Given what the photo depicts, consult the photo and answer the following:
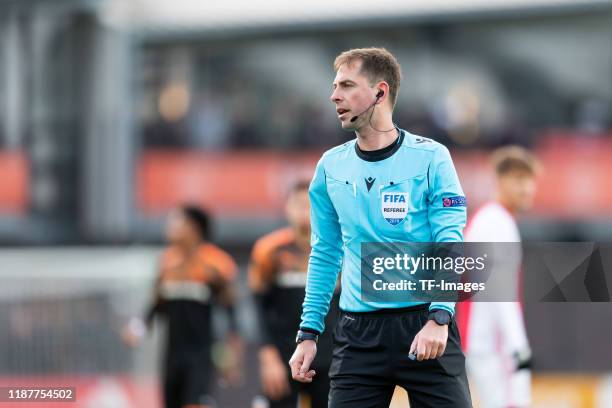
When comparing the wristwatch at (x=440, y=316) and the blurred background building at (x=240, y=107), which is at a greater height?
the blurred background building at (x=240, y=107)

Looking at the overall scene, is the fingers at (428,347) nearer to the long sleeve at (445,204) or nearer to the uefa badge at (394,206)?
the long sleeve at (445,204)

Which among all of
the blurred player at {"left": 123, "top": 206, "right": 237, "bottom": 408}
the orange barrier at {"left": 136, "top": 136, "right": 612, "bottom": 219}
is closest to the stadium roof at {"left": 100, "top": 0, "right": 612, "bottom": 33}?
the orange barrier at {"left": 136, "top": 136, "right": 612, "bottom": 219}

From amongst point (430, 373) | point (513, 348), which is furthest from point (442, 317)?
point (513, 348)

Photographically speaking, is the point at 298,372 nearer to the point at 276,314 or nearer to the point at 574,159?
the point at 276,314

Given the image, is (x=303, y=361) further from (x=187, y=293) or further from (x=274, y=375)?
(x=187, y=293)

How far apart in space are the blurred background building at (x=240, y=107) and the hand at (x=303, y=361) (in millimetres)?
7951

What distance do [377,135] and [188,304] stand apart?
5.25 m

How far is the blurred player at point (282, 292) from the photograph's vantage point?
26.3ft

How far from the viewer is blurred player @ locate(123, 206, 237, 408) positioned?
9523 mm

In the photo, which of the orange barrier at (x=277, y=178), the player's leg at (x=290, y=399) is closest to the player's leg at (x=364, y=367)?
the player's leg at (x=290, y=399)

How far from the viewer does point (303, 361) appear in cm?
465

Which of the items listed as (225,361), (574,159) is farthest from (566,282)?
(574,159)

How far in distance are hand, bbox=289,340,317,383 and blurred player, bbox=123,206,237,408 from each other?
4.87 metres

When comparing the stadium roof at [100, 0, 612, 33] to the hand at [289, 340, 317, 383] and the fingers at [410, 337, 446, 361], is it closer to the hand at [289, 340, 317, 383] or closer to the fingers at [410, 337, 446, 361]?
the hand at [289, 340, 317, 383]
